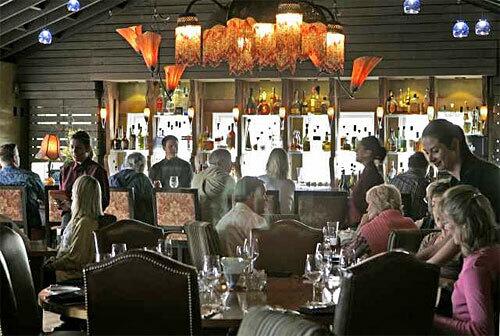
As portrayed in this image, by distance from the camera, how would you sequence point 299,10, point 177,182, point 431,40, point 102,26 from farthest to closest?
point 102,26, point 431,40, point 177,182, point 299,10

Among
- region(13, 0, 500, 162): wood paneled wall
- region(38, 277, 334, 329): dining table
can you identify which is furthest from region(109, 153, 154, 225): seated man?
region(38, 277, 334, 329): dining table

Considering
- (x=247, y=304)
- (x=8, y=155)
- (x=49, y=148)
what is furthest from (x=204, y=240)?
(x=49, y=148)

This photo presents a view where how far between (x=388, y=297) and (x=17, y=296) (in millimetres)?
2047

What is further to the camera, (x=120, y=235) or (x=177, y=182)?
(x=177, y=182)

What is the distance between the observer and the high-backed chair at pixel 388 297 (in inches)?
145

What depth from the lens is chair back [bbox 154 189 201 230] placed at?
9.47 meters

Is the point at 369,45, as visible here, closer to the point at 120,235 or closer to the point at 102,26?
the point at 102,26

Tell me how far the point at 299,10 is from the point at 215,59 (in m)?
1.06

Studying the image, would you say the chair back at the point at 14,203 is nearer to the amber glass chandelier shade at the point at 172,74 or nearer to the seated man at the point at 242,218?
the amber glass chandelier shade at the point at 172,74

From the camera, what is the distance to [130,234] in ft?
19.5

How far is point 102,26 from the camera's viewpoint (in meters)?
15.0

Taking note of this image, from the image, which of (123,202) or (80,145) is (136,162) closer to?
(123,202)

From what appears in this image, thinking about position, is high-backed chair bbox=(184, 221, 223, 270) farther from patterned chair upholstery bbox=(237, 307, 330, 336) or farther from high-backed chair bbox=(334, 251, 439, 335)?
patterned chair upholstery bbox=(237, 307, 330, 336)

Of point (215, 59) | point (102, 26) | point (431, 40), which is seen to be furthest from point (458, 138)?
point (102, 26)
